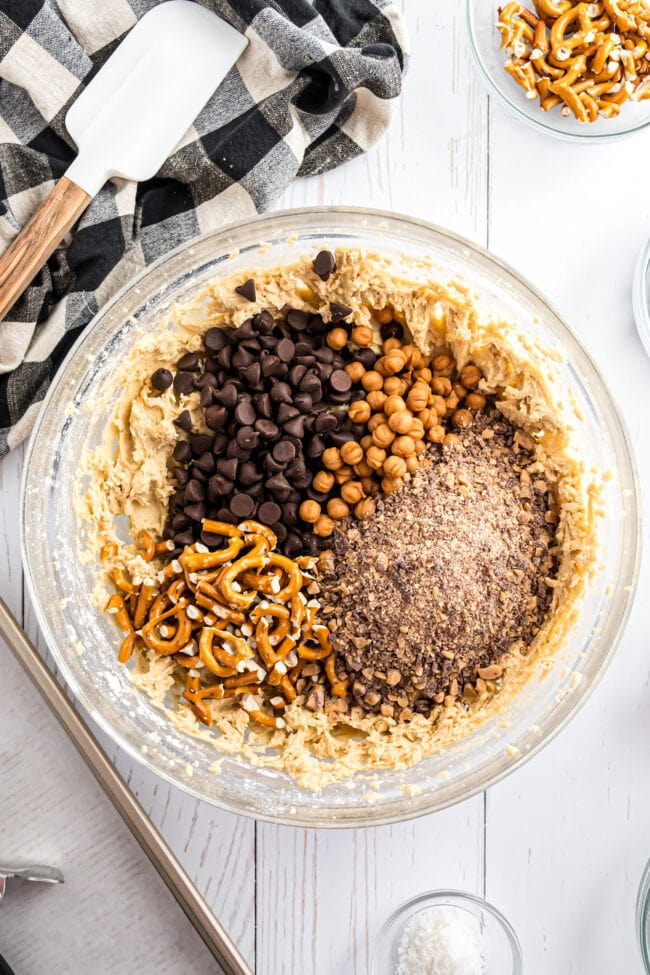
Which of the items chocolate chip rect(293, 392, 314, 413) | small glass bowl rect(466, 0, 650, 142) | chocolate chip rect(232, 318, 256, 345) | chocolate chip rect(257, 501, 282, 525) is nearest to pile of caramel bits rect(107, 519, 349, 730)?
chocolate chip rect(257, 501, 282, 525)

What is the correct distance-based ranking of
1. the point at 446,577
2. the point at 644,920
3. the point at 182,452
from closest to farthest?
1. the point at 446,577
2. the point at 182,452
3. the point at 644,920

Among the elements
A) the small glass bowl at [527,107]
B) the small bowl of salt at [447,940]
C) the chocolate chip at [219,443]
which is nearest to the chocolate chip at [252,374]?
the chocolate chip at [219,443]

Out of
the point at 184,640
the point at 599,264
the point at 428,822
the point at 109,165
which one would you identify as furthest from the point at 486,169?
the point at 428,822

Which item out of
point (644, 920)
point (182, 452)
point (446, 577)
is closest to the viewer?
point (446, 577)

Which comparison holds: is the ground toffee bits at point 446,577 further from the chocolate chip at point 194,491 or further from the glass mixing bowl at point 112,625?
the chocolate chip at point 194,491

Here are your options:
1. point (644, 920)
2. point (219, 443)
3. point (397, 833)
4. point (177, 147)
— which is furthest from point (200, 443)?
point (644, 920)

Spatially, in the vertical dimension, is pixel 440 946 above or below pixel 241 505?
below

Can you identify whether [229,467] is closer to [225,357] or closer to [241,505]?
[241,505]

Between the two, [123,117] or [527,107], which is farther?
[527,107]
